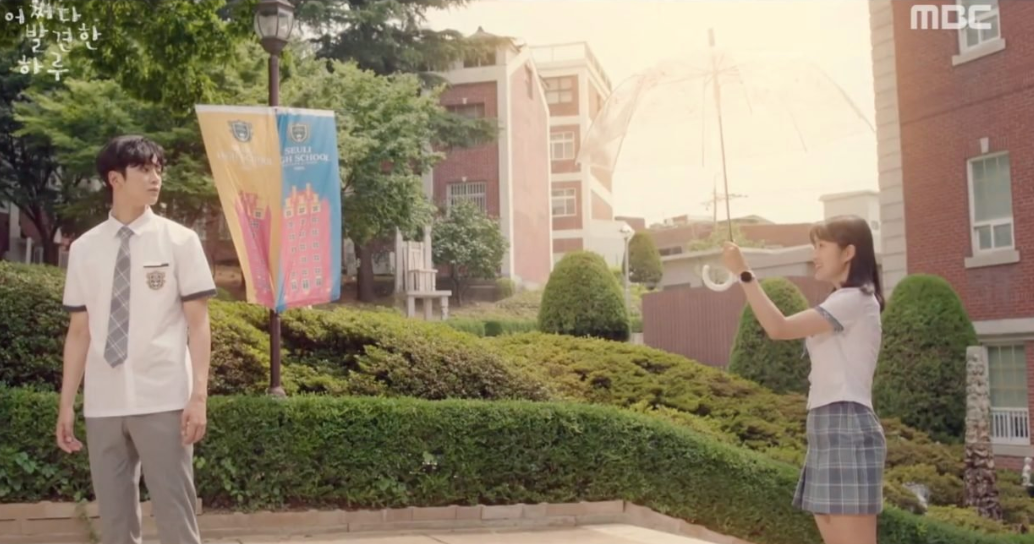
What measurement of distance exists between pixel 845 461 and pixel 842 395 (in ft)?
0.88

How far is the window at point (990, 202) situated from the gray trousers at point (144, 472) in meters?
13.8

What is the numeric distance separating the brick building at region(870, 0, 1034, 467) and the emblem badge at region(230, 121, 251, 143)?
11265 mm

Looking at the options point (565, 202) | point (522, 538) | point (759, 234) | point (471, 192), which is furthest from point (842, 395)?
point (759, 234)

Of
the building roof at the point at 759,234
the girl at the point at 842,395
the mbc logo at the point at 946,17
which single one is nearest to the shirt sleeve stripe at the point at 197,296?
the girl at the point at 842,395

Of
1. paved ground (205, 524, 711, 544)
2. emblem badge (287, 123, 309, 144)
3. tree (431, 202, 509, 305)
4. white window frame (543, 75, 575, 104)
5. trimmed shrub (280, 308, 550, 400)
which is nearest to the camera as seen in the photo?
paved ground (205, 524, 711, 544)

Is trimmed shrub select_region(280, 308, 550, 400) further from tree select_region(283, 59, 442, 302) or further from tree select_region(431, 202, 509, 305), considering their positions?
tree select_region(431, 202, 509, 305)

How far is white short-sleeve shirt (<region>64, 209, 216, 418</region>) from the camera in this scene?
12.6ft

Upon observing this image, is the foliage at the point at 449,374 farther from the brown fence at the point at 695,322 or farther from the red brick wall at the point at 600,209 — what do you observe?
the red brick wall at the point at 600,209

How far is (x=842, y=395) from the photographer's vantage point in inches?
158

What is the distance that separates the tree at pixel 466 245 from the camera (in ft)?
92.0

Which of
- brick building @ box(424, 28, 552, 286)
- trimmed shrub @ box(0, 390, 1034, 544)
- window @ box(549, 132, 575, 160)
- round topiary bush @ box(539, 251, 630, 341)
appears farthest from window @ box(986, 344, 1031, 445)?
window @ box(549, 132, 575, 160)

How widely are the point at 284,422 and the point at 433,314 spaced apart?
1772 cm

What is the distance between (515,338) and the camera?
47.7 feet

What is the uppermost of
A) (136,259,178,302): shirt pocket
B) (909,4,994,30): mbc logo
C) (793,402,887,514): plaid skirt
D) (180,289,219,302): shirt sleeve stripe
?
(909,4,994,30): mbc logo
